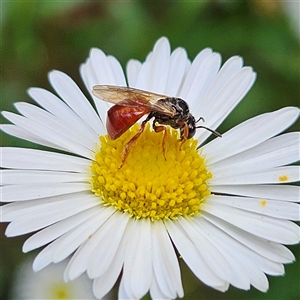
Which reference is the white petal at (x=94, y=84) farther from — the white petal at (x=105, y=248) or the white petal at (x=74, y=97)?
the white petal at (x=105, y=248)

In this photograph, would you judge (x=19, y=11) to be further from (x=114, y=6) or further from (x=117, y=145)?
(x=117, y=145)

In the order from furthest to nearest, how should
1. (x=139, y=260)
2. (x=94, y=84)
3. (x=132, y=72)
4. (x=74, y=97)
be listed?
1. (x=132, y=72)
2. (x=94, y=84)
3. (x=74, y=97)
4. (x=139, y=260)

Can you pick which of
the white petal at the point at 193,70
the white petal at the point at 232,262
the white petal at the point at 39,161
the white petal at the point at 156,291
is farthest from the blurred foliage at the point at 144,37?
the white petal at the point at 156,291

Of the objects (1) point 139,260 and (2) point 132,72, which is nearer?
(1) point 139,260

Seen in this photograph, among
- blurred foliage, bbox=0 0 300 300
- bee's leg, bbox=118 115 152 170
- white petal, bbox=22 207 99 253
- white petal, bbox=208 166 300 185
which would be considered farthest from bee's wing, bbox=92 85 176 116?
blurred foliage, bbox=0 0 300 300

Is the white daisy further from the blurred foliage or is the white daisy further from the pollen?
the pollen

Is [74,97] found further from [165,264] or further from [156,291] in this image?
[156,291]

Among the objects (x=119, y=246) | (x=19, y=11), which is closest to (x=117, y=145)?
(x=119, y=246)

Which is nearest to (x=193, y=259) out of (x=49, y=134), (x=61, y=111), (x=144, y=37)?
(x=49, y=134)
